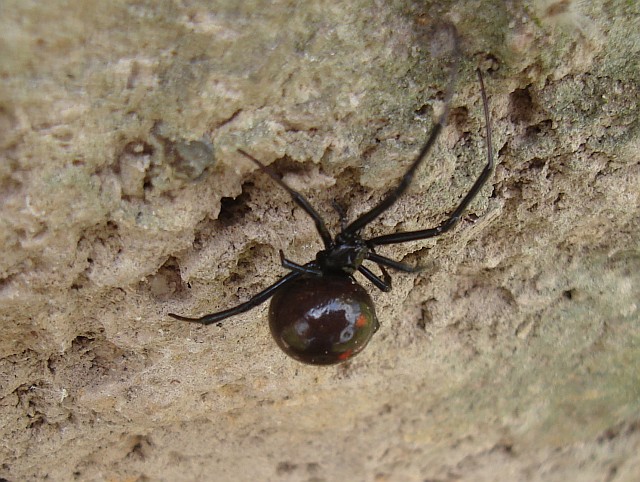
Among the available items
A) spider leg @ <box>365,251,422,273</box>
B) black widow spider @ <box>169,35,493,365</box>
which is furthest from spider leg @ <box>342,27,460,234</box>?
spider leg @ <box>365,251,422,273</box>

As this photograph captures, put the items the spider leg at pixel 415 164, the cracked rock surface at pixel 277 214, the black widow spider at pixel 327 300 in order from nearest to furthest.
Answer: the cracked rock surface at pixel 277 214 → the spider leg at pixel 415 164 → the black widow spider at pixel 327 300

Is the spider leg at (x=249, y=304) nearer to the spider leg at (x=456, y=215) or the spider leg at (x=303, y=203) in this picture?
the spider leg at (x=303, y=203)

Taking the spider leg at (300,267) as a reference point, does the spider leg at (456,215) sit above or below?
below

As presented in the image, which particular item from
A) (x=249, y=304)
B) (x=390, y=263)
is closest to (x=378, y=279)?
(x=390, y=263)

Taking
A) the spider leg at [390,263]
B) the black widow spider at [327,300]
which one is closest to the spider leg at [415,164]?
the black widow spider at [327,300]

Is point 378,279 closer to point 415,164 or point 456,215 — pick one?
point 456,215

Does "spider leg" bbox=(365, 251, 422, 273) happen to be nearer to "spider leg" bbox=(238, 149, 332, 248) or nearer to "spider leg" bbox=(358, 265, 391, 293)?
"spider leg" bbox=(358, 265, 391, 293)
